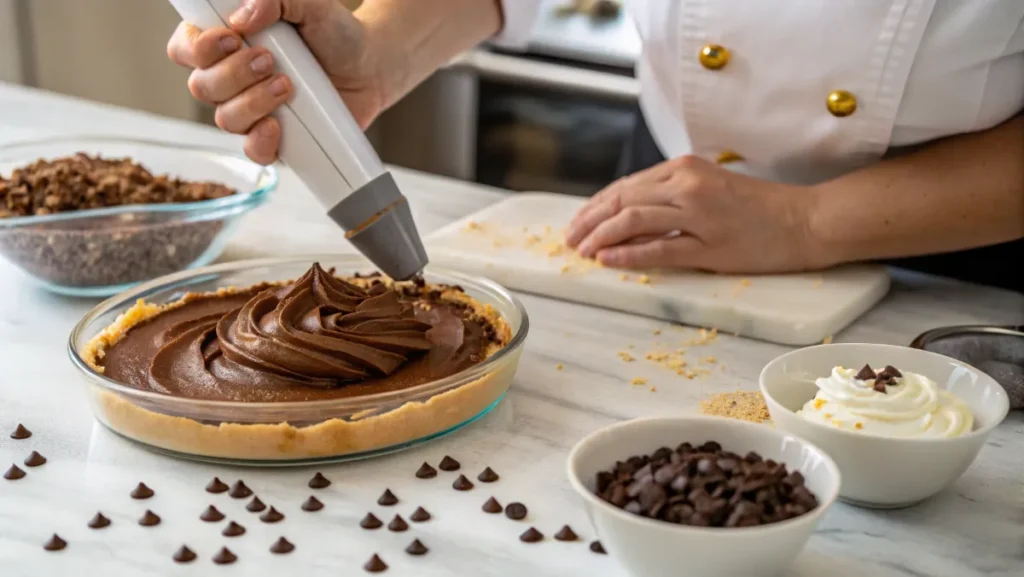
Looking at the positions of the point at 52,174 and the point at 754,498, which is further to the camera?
the point at 52,174

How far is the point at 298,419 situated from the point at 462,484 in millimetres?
169

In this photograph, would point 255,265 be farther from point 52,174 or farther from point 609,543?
point 609,543

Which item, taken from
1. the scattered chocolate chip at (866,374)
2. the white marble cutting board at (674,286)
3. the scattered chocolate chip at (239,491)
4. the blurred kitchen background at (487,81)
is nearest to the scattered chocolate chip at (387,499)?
the scattered chocolate chip at (239,491)

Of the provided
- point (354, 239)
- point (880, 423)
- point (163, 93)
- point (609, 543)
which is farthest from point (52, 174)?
point (163, 93)

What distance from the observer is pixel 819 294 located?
1557mm

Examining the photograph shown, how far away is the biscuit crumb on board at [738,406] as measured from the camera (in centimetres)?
121

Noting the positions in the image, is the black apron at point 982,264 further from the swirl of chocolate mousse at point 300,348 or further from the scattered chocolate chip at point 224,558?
the scattered chocolate chip at point 224,558

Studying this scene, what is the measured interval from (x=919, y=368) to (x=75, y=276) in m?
1.07

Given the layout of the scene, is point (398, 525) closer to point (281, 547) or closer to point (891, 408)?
point (281, 547)

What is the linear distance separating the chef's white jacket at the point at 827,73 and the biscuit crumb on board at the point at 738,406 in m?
Result: 0.52

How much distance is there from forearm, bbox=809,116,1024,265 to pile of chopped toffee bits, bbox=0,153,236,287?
2.91 ft

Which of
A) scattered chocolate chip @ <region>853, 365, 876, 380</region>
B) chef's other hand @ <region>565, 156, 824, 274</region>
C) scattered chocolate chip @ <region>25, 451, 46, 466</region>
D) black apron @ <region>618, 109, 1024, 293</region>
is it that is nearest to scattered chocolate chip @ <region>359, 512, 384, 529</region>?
scattered chocolate chip @ <region>25, 451, 46, 466</region>

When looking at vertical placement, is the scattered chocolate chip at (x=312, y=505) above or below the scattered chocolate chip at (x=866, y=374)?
below

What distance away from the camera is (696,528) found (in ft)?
2.72
